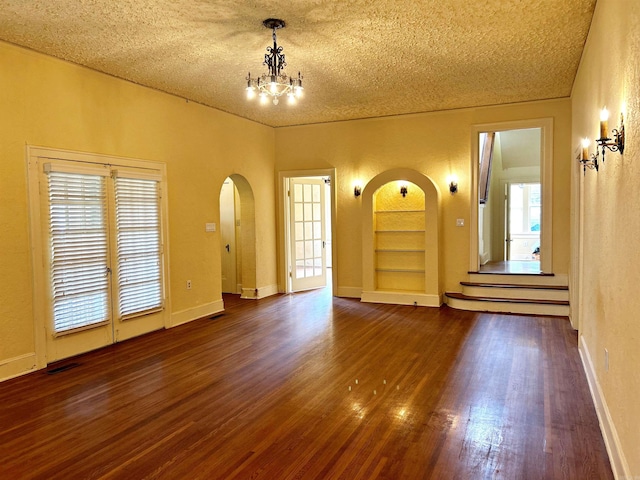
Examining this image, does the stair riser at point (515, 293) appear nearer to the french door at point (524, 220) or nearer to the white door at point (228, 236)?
the white door at point (228, 236)

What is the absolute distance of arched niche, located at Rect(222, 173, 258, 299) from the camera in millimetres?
7402

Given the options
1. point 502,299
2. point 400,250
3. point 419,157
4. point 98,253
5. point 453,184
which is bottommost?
point 502,299

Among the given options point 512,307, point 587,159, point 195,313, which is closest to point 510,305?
point 512,307

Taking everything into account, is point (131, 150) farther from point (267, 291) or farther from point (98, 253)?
point (267, 291)

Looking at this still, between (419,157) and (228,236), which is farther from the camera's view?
(228,236)

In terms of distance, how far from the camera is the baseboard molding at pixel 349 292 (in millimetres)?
7516

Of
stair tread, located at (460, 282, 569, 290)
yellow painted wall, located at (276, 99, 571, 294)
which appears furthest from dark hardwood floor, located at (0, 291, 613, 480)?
yellow painted wall, located at (276, 99, 571, 294)

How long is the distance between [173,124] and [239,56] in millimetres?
1722

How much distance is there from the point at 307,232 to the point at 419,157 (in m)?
2.54

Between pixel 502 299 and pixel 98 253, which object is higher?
pixel 98 253

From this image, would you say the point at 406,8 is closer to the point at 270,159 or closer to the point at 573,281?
the point at 573,281

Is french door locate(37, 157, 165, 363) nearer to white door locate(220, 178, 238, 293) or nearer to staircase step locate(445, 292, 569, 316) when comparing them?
white door locate(220, 178, 238, 293)

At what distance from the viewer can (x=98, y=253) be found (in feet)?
15.1

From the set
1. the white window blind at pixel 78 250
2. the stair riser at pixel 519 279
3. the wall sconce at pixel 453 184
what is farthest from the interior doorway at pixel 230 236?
the stair riser at pixel 519 279
